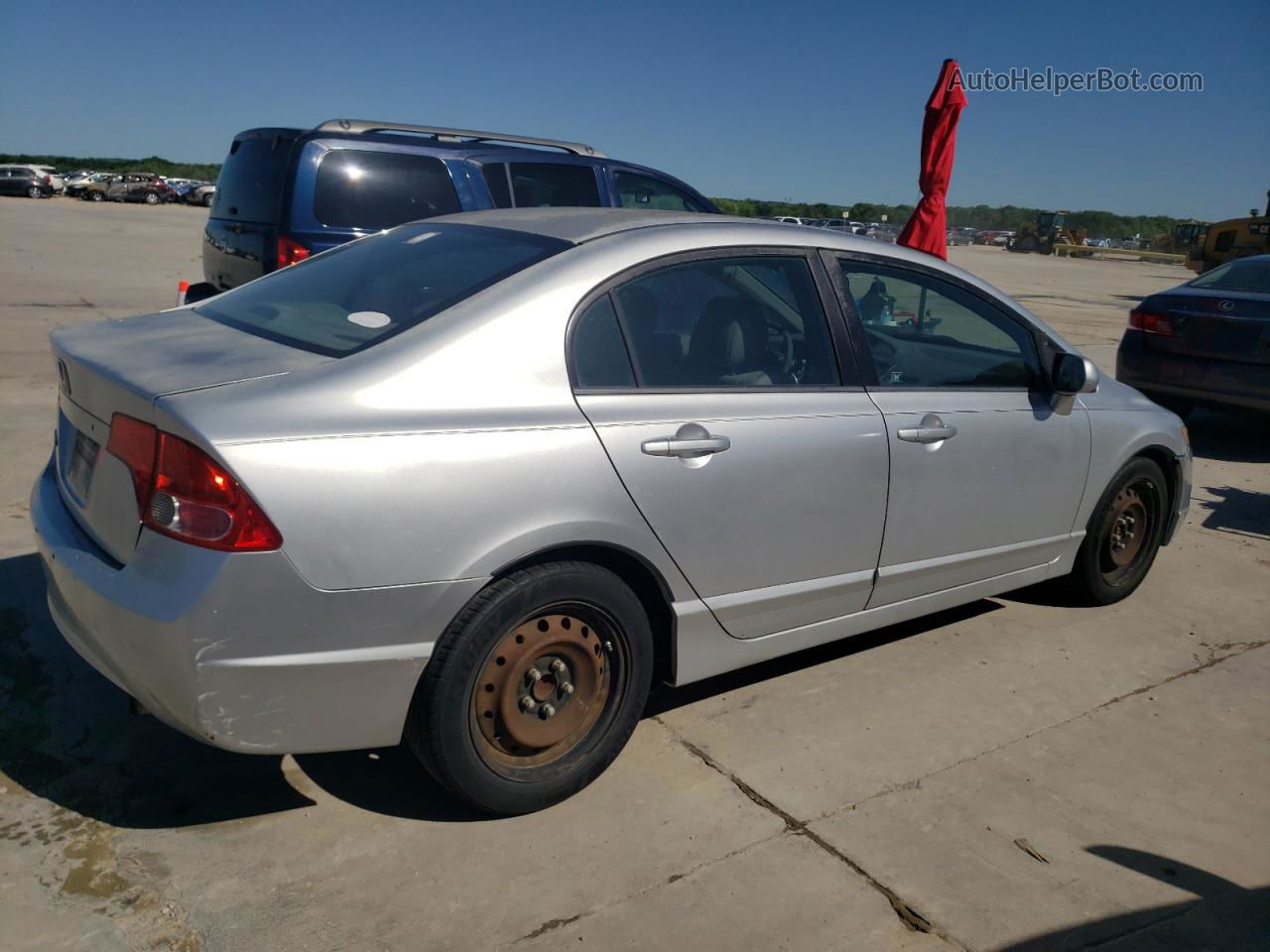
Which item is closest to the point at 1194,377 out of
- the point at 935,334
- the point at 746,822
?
the point at 935,334

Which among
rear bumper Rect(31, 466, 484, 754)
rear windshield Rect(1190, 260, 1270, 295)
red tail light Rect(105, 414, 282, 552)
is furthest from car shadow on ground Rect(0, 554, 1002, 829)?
rear windshield Rect(1190, 260, 1270, 295)

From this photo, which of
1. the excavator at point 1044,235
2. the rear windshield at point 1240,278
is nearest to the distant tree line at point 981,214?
the excavator at point 1044,235

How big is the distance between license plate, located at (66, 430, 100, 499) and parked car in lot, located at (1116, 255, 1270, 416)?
723 cm

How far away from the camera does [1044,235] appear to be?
2320 inches

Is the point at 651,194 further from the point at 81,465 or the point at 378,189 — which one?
the point at 81,465

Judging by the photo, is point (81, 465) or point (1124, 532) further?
point (1124, 532)

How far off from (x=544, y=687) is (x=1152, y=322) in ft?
21.9

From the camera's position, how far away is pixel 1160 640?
4492 mm

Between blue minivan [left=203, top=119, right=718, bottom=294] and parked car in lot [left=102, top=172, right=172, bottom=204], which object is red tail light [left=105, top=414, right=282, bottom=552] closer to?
blue minivan [left=203, top=119, right=718, bottom=294]

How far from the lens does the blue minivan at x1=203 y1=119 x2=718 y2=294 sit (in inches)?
273

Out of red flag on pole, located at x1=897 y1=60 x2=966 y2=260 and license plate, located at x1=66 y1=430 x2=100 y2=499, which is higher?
red flag on pole, located at x1=897 y1=60 x2=966 y2=260

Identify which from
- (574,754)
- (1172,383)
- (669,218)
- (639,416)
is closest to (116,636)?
(574,754)

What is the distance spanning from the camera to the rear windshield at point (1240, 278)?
788 centimetres

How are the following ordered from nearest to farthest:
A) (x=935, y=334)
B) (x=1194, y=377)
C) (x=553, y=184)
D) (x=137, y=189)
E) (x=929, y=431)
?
(x=929, y=431), (x=935, y=334), (x=1194, y=377), (x=553, y=184), (x=137, y=189)
